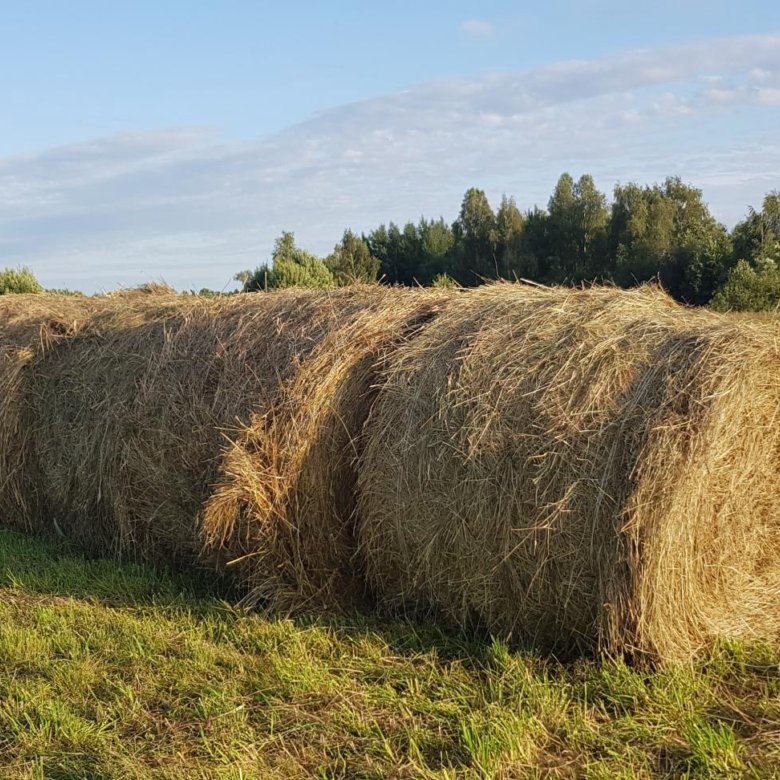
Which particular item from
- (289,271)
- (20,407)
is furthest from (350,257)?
(20,407)

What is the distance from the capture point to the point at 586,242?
3447 centimetres

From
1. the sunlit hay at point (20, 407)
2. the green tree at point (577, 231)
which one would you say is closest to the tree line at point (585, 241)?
the green tree at point (577, 231)

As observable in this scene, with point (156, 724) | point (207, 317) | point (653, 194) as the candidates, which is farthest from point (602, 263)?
point (156, 724)

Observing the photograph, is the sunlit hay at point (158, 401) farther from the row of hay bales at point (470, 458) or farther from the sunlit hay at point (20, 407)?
the sunlit hay at point (20, 407)

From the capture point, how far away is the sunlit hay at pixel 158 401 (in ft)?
19.1

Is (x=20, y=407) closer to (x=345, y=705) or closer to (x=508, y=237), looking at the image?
(x=345, y=705)

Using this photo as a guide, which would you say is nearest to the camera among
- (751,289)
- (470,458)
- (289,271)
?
(470,458)

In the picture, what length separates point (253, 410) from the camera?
219 inches

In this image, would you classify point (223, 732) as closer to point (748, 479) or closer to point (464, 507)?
point (464, 507)

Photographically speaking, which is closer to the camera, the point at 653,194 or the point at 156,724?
the point at 156,724

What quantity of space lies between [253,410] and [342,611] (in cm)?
136

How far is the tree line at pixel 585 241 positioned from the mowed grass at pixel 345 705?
21.1 metres

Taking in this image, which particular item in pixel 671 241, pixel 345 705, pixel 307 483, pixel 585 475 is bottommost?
pixel 345 705

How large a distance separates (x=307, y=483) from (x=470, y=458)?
121 cm
